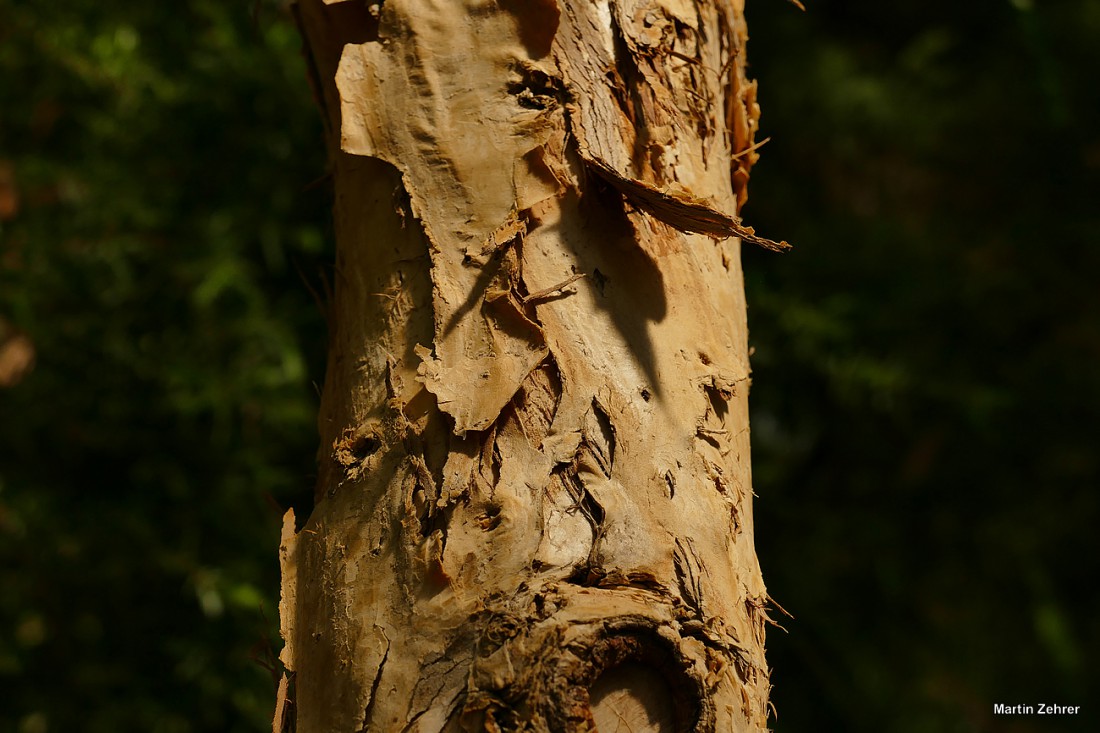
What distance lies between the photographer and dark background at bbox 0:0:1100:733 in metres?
1.98

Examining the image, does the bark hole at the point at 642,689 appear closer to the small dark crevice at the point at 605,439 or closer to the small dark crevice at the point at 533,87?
the small dark crevice at the point at 605,439

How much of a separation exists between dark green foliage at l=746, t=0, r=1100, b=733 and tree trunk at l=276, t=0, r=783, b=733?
4.68 feet

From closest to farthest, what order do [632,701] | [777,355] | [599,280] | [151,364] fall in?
[632,701] < [599,280] < [151,364] < [777,355]

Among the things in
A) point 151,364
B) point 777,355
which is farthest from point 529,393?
point 777,355

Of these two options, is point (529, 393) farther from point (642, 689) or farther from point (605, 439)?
point (642, 689)

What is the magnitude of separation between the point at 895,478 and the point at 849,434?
0.61 ft

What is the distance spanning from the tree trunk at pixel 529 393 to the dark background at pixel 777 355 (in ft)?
2.56

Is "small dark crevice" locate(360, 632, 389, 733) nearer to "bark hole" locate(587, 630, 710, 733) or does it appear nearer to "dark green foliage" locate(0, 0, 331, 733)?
"bark hole" locate(587, 630, 710, 733)

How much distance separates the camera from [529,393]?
0.74m

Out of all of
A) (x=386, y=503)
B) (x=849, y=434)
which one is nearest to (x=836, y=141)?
(x=849, y=434)

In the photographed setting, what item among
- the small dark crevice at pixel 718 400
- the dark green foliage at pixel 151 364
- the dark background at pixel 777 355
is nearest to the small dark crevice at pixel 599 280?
the small dark crevice at pixel 718 400

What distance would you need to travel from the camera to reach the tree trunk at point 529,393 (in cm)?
67

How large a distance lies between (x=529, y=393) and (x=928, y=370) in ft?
6.18

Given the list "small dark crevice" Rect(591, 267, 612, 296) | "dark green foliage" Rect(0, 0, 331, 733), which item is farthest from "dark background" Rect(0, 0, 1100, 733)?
"small dark crevice" Rect(591, 267, 612, 296)
